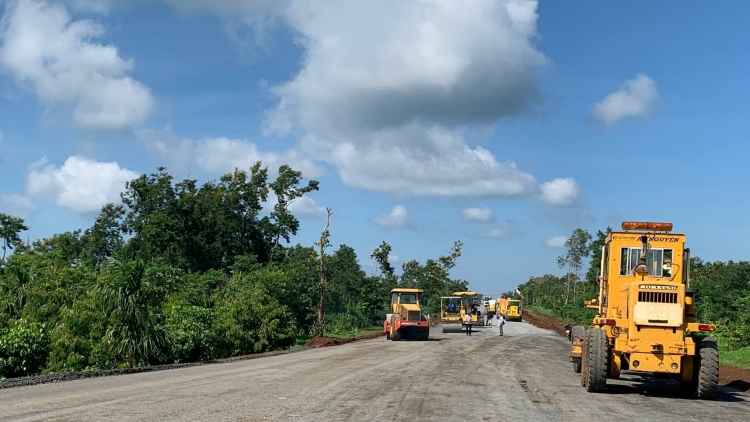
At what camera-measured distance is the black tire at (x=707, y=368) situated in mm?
14094

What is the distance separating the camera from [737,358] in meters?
24.5

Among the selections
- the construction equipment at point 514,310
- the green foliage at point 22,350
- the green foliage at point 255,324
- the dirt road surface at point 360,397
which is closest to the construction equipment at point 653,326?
the dirt road surface at point 360,397

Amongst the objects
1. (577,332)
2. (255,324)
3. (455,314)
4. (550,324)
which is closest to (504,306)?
(550,324)

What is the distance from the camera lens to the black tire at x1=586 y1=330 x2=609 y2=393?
14.4 metres

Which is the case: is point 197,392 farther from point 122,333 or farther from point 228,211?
point 228,211

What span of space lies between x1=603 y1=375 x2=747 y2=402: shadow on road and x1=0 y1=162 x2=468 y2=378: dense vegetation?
14744 mm

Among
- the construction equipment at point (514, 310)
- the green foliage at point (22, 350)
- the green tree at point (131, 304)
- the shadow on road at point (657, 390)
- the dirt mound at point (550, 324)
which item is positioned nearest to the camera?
the shadow on road at point (657, 390)

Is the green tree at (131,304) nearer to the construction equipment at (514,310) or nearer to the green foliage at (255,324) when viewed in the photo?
the green foliage at (255,324)

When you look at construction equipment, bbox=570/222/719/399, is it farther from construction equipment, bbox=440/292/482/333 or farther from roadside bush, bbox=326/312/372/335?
roadside bush, bbox=326/312/372/335

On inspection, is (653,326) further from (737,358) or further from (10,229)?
(10,229)

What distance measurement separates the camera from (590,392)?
15.1 m

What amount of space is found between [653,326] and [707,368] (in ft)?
4.74

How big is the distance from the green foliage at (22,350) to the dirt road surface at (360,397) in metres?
4.27

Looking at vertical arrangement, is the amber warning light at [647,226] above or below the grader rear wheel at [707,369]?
above
